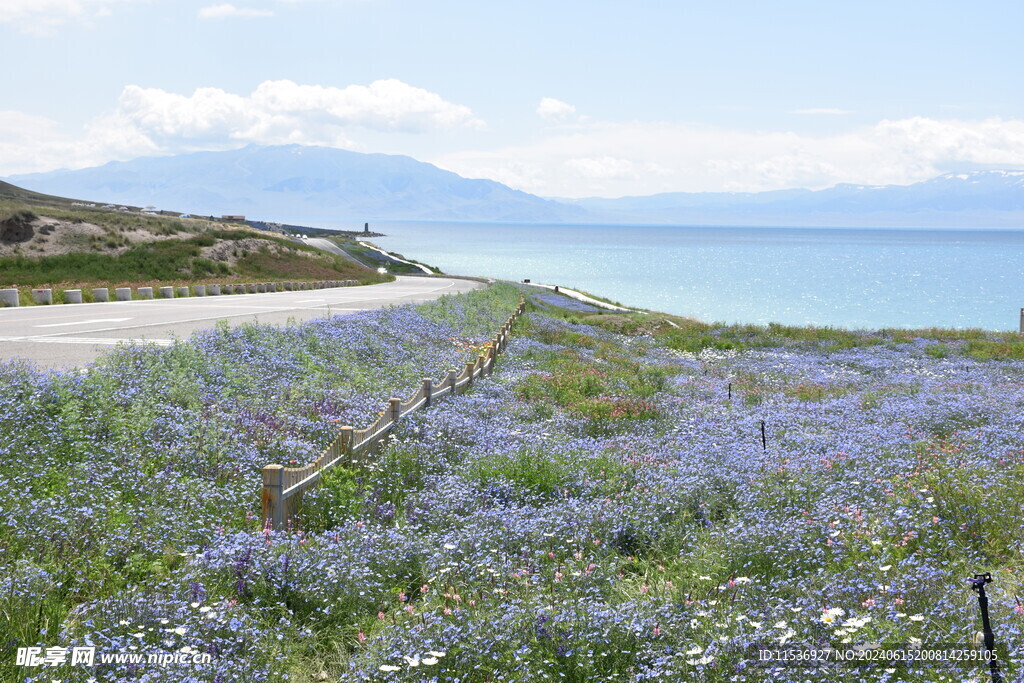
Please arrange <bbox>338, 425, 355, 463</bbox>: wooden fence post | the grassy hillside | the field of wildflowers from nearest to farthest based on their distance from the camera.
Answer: the field of wildflowers < <bbox>338, 425, 355, 463</bbox>: wooden fence post < the grassy hillside

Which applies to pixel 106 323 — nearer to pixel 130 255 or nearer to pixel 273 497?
pixel 273 497

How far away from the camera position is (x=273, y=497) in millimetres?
7031

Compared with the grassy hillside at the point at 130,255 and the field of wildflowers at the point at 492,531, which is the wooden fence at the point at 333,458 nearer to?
the field of wildflowers at the point at 492,531

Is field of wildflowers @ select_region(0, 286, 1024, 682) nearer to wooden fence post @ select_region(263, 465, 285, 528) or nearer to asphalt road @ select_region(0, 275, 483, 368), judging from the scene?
wooden fence post @ select_region(263, 465, 285, 528)

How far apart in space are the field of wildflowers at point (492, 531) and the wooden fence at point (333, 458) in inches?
7.9

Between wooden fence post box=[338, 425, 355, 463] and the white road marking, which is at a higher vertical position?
the white road marking

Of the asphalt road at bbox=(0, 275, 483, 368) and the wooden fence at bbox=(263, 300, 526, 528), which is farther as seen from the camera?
the asphalt road at bbox=(0, 275, 483, 368)

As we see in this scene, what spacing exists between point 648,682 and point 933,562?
281 centimetres

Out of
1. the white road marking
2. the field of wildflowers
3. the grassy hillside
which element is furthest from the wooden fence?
the grassy hillside

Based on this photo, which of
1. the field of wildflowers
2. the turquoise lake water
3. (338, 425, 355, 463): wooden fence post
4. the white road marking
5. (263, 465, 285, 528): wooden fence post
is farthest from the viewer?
the turquoise lake water

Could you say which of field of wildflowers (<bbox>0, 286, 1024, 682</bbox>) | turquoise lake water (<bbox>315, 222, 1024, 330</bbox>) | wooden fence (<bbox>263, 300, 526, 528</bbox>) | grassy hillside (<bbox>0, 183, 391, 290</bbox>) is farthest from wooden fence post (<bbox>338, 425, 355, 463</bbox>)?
turquoise lake water (<bbox>315, 222, 1024, 330</bbox>)

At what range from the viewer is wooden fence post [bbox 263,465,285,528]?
7.01 meters

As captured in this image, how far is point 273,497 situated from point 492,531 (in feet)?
6.77

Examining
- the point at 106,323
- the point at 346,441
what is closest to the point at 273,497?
the point at 346,441
